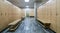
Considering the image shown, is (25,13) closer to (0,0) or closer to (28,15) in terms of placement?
(28,15)

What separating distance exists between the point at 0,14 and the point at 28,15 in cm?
2147

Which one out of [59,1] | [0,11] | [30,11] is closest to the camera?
[59,1]

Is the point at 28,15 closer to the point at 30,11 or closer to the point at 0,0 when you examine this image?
the point at 30,11

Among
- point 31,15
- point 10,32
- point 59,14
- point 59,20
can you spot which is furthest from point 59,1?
point 31,15

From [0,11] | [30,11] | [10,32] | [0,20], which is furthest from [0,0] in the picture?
[30,11]

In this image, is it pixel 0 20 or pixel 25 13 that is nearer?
pixel 0 20

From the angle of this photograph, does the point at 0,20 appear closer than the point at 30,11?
Yes

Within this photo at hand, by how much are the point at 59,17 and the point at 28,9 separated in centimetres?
2223

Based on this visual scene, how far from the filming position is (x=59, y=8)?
12.4ft

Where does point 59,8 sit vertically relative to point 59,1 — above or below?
below

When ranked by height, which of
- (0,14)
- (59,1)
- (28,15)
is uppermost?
(59,1)

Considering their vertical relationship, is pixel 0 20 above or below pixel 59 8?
below

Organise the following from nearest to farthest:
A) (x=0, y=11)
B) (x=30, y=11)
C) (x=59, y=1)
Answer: (x=59, y=1), (x=0, y=11), (x=30, y=11)

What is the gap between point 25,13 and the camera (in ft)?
85.5
